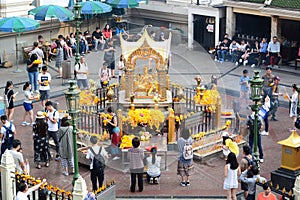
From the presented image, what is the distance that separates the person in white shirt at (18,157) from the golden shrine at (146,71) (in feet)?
17.7

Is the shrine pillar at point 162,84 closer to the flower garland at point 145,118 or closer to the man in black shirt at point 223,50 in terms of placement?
the flower garland at point 145,118

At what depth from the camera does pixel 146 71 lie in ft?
71.0

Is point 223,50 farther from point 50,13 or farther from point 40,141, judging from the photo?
point 40,141

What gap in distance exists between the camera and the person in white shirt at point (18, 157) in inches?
663

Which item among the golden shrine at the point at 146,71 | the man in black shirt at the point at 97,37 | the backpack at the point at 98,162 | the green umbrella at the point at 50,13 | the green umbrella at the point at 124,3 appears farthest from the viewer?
the green umbrella at the point at 124,3

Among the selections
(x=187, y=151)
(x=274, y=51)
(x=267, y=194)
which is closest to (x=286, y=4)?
(x=274, y=51)

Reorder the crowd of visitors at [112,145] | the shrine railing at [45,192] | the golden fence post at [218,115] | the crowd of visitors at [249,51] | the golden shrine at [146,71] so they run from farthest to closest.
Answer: the crowd of visitors at [249,51]
the golden shrine at [146,71]
the golden fence post at [218,115]
the crowd of visitors at [112,145]
the shrine railing at [45,192]

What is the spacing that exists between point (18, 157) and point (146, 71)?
20.0 feet

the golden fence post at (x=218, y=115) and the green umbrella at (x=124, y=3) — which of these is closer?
the golden fence post at (x=218, y=115)

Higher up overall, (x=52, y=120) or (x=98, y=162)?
(x=52, y=120)

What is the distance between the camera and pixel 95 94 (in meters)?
23.8

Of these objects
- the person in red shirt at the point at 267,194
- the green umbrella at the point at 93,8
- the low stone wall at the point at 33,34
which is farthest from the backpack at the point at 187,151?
the low stone wall at the point at 33,34

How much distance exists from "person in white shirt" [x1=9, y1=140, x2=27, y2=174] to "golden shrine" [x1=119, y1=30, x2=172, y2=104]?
17.7 ft

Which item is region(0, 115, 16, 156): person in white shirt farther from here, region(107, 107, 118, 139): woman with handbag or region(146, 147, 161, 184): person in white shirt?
region(146, 147, 161, 184): person in white shirt
